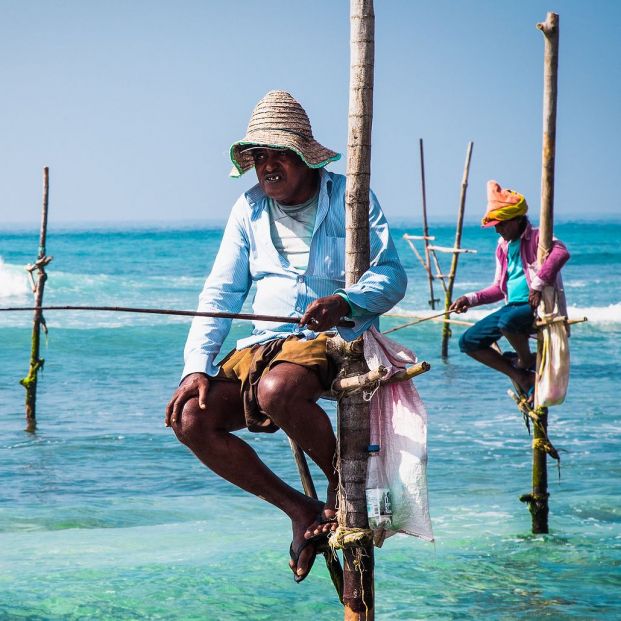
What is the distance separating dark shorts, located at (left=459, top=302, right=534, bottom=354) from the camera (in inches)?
259

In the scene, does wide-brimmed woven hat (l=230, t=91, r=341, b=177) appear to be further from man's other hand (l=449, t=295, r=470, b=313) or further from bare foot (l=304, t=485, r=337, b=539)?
man's other hand (l=449, t=295, r=470, b=313)

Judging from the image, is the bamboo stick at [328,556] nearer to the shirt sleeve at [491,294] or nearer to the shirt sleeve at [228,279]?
the shirt sleeve at [228,279]

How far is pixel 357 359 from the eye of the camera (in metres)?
3.54

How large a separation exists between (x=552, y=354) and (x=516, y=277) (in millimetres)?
595

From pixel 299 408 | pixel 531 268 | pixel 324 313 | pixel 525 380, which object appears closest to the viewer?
pixel 324 313

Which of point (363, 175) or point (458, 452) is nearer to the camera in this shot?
point (363, 175)

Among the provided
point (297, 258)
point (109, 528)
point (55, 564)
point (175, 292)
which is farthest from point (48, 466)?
point (175, 292)

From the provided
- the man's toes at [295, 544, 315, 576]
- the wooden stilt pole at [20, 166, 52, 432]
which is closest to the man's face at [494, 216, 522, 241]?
the man's toes at [295, 544, 315, 576]

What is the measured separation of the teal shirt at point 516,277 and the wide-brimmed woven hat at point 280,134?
309 cm

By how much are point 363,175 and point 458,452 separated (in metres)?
7.00

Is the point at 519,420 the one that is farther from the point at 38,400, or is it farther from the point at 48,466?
the point at 38,400

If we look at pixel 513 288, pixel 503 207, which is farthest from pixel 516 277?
pixel 503 207

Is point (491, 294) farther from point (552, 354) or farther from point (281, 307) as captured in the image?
point (281, 307)

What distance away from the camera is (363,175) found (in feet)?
11.5
